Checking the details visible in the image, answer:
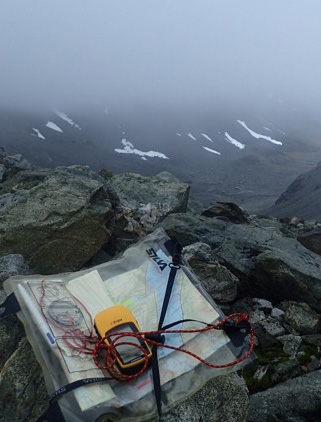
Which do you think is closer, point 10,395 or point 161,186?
point 10,395

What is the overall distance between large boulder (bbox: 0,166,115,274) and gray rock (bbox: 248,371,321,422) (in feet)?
14.7

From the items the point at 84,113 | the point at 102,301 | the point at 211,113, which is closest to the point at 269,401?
the point at 102,301

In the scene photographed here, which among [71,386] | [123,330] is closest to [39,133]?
[123,330]

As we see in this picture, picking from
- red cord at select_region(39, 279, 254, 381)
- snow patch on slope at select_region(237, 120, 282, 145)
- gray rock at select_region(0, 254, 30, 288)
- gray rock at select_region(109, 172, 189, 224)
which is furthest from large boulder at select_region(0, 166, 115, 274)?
snow patch on slope at select_region(237, 120, 282, 145)

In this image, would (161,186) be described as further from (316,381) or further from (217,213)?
(316,381)

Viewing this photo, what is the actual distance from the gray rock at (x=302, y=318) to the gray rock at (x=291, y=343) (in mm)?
398

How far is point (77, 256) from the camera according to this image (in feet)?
25.4

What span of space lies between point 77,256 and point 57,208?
3.45 feet

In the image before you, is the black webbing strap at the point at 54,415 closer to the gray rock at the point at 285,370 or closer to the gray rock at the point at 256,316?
the gray rock at the point at 285,370

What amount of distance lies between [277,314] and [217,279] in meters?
1.09

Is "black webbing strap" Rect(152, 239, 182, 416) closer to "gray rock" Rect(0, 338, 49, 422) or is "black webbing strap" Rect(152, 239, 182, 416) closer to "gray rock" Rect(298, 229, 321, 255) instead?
"gray rock" Rect(0, 338, 49, 422)

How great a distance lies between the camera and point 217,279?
257 inches

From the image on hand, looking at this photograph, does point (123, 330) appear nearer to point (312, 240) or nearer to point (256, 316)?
point (256, 316)

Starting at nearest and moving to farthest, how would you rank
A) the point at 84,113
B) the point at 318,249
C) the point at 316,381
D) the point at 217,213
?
1. the point at 316,381
2. the point at 318,249
3. the point at 217,213
4. the point at 84,113
